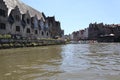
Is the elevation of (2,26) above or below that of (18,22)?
below

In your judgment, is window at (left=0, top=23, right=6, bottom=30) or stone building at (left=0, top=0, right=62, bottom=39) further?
stone building at (left=0, top=0, right=62, bottom=39)

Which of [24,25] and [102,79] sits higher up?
[24,25]

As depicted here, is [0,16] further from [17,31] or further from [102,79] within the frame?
[102,79]

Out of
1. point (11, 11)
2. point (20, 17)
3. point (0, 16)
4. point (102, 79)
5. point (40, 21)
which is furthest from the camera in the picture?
point (40, 21)

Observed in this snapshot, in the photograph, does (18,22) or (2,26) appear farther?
(18,22)

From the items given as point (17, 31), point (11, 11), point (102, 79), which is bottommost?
point (102, 79)

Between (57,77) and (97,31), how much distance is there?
187 metres

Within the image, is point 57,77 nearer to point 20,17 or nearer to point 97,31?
point 20,17

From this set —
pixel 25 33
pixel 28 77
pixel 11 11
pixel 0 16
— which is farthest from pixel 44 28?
pixel 28 77

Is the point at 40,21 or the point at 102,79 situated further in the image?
the point at 40,21

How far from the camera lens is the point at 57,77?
12.8 m

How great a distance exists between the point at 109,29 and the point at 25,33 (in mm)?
126231

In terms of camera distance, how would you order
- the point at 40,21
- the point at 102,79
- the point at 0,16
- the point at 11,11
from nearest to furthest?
the point at 102,79 < the point at 0,16 < the point at 11,11 < the point at 40,21

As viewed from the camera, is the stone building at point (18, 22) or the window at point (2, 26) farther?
the stone building at point (18, 22)
